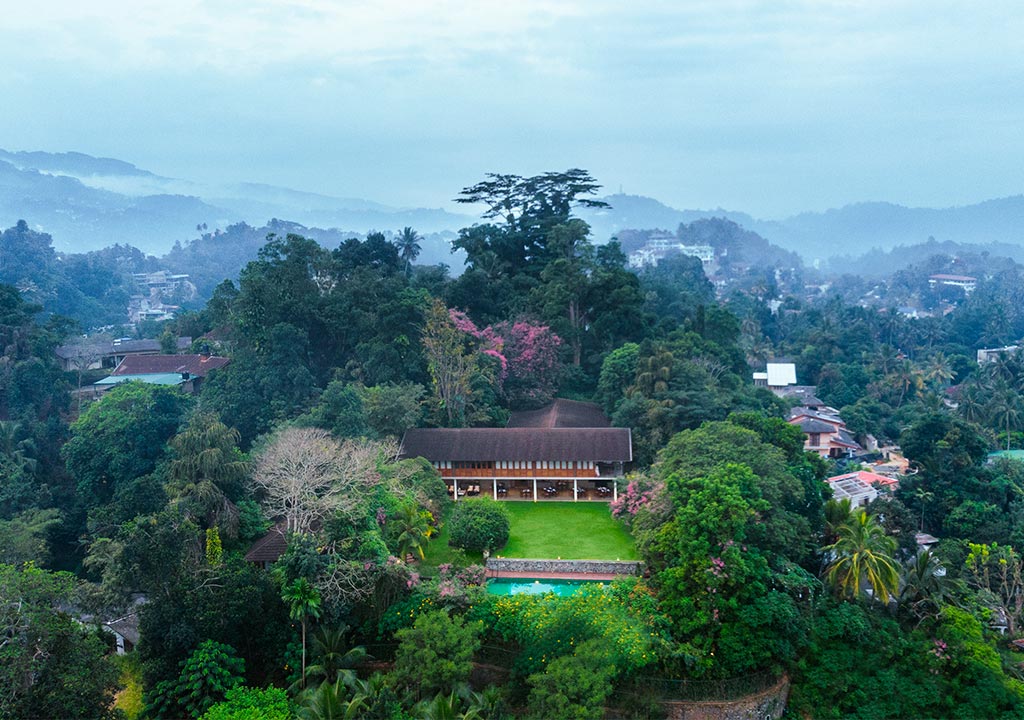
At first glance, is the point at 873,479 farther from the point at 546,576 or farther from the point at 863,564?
the point at 546,576

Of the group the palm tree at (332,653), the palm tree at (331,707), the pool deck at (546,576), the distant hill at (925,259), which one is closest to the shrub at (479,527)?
the pool deck at (546,576)

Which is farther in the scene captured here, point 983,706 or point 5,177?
point 5,177

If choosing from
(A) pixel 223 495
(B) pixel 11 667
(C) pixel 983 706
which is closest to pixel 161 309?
(A) pixel 223 495

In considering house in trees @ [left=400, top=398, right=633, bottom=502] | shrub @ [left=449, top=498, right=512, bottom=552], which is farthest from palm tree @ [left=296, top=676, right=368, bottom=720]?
house in trees @ [left=400, top=398, right=633, bottom=502]

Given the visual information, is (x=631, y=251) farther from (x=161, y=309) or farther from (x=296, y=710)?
(x=296, y=710)

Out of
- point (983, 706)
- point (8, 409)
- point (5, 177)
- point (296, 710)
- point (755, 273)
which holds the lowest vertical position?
point (983, 706)

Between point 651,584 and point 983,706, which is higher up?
point 651,584

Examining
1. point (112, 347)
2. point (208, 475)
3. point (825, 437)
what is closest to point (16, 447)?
point (208, 475)
